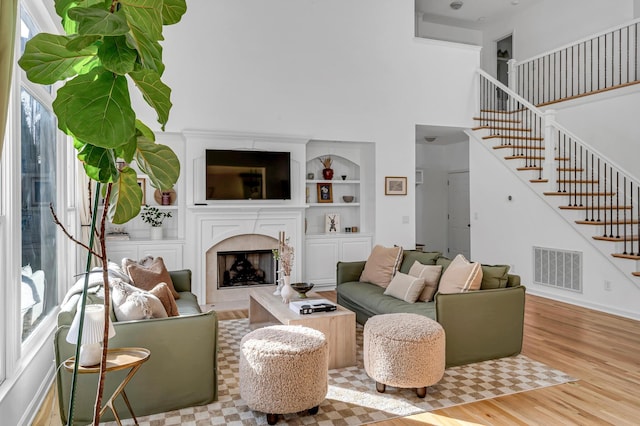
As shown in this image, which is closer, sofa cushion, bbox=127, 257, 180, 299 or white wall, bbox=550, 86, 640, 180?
sofa cushion, bbox=127, 257, 180, 299

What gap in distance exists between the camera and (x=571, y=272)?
19.3 feet

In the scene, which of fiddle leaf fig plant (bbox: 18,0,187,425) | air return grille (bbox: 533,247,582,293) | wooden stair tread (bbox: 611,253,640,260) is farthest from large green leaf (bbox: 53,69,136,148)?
air return grille (bbox: 533,247,582,293)

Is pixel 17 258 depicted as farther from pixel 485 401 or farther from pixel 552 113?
pixel 552 113

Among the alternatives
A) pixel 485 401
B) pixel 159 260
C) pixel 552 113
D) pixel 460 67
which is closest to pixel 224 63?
pixel 159 260

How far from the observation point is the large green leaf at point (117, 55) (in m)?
0.98

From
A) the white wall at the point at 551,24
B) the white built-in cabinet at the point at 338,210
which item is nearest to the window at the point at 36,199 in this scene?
the white built-in cabinet at the point at 338,210

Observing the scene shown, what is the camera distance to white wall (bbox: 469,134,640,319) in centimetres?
538

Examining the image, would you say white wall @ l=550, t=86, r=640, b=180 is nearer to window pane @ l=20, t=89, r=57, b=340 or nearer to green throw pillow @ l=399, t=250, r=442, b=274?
green throw pillow @ l=399, t=250, r=442, b=274

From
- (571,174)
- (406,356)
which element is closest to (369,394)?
(406,356)

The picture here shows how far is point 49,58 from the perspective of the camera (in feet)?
3.55

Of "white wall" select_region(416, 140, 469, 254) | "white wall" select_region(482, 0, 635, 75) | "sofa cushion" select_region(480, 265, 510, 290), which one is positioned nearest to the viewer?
"sofa cushion" select_region(480, 265, 510, 290)

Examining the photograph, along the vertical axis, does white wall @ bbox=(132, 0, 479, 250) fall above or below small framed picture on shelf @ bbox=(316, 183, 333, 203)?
above

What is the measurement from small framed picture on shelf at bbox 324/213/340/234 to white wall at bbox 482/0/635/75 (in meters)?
5.21

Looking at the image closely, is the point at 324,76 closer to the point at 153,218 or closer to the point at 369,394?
the point at 153,218
